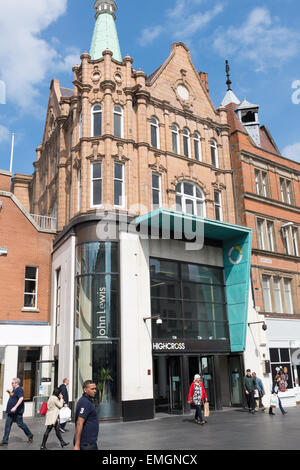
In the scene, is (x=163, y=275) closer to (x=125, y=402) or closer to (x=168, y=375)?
(x=168, y=375)

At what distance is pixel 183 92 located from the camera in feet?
88.8

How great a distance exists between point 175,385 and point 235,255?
303 inches

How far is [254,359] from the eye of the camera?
2341 cm

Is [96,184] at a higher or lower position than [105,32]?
lower

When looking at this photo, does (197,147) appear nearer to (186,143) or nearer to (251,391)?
(186,143)

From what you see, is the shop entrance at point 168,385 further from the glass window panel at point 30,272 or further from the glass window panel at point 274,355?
the glass window panel at point 30,272

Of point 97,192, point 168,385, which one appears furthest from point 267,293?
point 97,192

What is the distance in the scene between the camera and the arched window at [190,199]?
2447 centimetres

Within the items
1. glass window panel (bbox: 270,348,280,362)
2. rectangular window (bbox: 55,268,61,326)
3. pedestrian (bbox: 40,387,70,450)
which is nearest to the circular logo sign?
glass window panel (bbox: 270,348,280,362)

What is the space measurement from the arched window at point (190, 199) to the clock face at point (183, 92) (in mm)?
5830

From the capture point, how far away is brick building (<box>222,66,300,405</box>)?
26.4 metres

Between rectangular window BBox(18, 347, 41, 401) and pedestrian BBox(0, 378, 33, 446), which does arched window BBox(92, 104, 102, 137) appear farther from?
pedestrian BBox(0, 378, 33, 446)
